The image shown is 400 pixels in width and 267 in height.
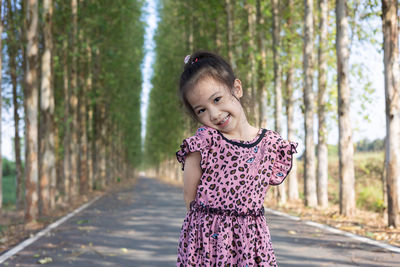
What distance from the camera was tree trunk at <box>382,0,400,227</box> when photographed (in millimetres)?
9914

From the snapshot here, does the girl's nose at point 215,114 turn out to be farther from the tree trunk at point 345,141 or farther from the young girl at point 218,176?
the tree trunk at point 345,141

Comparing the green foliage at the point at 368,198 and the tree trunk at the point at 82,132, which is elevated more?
the tree trunk at the point at 82,132

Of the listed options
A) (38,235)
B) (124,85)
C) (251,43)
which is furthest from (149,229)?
(124,85)

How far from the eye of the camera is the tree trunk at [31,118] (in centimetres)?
1245

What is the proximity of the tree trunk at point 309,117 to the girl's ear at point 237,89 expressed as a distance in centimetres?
1308

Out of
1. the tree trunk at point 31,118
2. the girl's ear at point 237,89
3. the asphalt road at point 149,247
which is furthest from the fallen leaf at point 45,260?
the tree trunk at point 31,118

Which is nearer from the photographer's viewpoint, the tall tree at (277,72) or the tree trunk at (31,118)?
the tree trunk at (31,118)

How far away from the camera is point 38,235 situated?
32.3ft

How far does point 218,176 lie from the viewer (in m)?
2.82

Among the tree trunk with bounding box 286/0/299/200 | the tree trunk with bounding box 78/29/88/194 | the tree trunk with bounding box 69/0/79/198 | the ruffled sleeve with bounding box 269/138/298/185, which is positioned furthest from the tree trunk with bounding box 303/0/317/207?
the ruffled sleeve with bounding box 269/138/298/185

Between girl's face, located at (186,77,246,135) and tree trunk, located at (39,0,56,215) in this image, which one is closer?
girl's face, located at (186,77,246,135)

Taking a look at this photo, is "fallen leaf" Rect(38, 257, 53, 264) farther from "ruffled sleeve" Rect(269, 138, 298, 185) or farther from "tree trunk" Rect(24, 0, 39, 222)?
"tree trunk" Rect(24, 0, 39, 222)

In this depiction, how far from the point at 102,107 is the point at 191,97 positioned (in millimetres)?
28108

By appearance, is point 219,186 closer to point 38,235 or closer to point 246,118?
point 246,118
